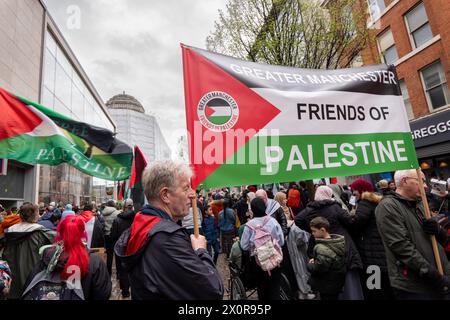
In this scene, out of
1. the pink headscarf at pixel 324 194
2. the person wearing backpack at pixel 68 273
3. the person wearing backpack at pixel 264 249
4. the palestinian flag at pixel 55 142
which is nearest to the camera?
the person wearing backpack at pixel 68 273

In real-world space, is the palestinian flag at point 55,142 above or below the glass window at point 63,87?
below

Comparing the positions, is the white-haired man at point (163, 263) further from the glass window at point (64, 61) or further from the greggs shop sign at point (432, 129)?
the glass window at point (64, 61)

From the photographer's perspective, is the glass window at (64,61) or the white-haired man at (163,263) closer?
the white-haired man at (163,263)

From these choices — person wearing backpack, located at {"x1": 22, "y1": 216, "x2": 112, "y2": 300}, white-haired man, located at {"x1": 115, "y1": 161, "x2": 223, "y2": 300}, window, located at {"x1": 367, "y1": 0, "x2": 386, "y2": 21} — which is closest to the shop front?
window, located at {"x1": 367, "y1": 0, "x2": 386, "y2": 21}

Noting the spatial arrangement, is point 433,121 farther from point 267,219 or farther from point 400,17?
point 267,219

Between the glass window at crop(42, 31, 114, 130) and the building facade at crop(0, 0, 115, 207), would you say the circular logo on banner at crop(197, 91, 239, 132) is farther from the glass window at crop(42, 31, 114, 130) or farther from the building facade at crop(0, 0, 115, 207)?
the glass window at crop(42, 31, 114, 130)

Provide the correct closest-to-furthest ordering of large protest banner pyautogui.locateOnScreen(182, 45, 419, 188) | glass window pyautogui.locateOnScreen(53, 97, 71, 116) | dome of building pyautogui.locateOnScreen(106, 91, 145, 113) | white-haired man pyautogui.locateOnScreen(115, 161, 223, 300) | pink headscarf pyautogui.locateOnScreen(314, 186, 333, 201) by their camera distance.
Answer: white-haired man pyautogui.locateOnScreen(115, 161, 223, 300) → large protest banner pyautogui.locateOnScreen(182, 45, 419, 188) → pink headscarf pyautogui.locateOnScreen(314, 186, 333, 201) → glass window pyautogui.locateOnScreen(53, 97, 71, 116) → dome of building pyautogui.locateOnScreen(106, 91, 145, 113)

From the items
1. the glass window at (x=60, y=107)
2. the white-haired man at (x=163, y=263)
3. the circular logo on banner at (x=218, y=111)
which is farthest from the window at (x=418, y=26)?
the glass window at (x=60, y=107)

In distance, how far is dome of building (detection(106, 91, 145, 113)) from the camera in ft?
215

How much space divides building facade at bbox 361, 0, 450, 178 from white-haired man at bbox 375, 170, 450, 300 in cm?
1062

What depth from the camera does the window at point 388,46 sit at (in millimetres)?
13976

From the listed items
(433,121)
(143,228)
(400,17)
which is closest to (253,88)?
(143,228)

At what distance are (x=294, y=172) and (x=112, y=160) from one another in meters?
2.98

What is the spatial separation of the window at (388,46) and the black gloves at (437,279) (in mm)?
14422
